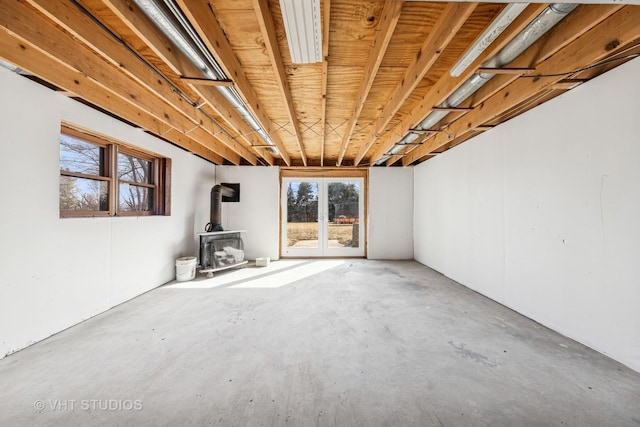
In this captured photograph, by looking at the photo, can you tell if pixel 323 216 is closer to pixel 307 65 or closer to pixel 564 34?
pixel 307 65

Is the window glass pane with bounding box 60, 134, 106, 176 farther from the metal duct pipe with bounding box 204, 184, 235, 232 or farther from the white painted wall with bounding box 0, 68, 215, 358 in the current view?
the metal duct pipe with bounding box 204, 184, 235, 232

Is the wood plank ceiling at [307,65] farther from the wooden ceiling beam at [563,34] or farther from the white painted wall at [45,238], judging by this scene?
the white painted wall at [45,238]

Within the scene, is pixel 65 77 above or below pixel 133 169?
above

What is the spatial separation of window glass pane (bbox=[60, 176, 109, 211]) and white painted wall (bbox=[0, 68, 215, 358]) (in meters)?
0.20

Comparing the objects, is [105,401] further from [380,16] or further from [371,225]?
[371,225]

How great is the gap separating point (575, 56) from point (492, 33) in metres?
0.94

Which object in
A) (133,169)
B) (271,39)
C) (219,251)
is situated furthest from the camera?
(219,251)

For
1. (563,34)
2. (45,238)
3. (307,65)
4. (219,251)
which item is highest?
(307,65)

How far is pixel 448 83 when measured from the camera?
91.1 inches

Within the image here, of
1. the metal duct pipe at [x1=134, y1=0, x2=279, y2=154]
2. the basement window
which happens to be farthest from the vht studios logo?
the metal duct pipe at [x1=134, y1=0, x2=279, y2=154]

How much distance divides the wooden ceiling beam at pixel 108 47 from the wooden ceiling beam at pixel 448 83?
273cm

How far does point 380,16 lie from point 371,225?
4671mm

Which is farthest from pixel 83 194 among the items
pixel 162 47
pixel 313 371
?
pixel 313 371

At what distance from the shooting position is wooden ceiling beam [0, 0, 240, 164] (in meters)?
1.56
